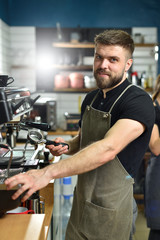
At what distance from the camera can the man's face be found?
1.76m

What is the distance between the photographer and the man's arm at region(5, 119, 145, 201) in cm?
126

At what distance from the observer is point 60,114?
18.4 feet

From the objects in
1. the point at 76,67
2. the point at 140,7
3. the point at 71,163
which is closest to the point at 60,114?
the point at 76,67

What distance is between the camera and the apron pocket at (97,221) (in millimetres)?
1770

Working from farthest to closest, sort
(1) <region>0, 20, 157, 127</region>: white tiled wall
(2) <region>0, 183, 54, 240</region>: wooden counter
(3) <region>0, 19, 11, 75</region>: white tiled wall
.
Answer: (1) <region>0, 20, 157, 127</region>: white tiled wall → (3) <region>0, 19, 11, 75</region>: white tiled wall → (2) <region>0, 183, 54, 240</region>: wooden counter

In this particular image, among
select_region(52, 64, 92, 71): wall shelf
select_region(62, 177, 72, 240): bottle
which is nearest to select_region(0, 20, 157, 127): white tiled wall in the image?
select_region(52, 64, 92, 71): wall shelf

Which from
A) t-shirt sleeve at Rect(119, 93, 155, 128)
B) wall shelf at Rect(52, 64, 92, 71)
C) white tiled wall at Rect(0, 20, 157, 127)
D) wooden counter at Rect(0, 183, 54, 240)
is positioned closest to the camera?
wooden counter at Rect(0, 183, 54, 240)

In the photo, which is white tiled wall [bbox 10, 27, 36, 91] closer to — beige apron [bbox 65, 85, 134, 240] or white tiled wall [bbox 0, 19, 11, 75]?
white tiled wall [bbox 0, 19, 11, 75]

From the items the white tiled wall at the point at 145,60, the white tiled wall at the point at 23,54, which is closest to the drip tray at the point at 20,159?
the white tiled wall at the point at 23,54

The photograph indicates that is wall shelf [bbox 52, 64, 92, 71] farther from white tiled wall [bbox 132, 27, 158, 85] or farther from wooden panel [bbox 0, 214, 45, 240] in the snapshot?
wooden panel [bbox 0, 214, 45, 240]

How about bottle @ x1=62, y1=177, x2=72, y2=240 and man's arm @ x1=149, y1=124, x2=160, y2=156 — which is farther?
bottle @ x1=62, y1=177, x2=72, y2=240

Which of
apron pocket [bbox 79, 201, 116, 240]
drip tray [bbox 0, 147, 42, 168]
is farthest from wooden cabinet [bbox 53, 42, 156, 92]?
apron pocket [bbox 79, 201, 116, 240]

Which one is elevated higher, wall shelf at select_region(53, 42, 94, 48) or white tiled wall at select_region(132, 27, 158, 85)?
wall shelf at select_region(53, 42, 94, 48)

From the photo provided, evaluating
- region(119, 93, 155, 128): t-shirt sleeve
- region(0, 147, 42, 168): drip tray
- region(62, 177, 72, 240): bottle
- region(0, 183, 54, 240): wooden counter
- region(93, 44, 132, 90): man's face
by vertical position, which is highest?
region(93, 44, 132, 90): man's face
